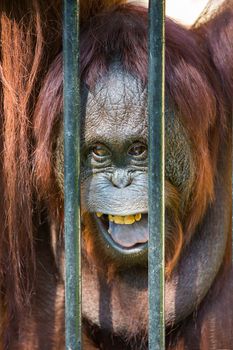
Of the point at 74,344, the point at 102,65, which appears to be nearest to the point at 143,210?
the point at 102,65

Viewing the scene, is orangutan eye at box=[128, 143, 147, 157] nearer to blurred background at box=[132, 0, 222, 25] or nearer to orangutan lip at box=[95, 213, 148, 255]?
orangutan lip at box=[95, 213, 148, 255]

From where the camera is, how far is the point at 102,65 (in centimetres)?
166

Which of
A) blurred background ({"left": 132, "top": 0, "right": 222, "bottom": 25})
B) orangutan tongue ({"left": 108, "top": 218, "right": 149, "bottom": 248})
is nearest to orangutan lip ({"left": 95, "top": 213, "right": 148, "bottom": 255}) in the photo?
orangutan tongue ({"left": 108, "top": 218, "right": 149, "bottom": 248})

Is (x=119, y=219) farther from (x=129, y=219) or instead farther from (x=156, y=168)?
(x=156, y=168)

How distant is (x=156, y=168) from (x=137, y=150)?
527mm

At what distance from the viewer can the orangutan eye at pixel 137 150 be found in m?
1.70

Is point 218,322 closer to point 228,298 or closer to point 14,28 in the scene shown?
point 228,298

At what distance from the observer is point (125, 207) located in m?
1.64

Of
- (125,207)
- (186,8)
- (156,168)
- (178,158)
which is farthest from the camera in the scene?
(186,8)

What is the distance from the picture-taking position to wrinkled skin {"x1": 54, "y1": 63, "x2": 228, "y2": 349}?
1668 mm

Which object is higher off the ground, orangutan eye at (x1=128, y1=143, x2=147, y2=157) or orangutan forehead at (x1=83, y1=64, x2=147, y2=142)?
orangutan forehead at (x1=83, y1=64, x2=147, y2=142)

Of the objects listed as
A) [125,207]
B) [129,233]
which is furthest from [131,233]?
[125,207]

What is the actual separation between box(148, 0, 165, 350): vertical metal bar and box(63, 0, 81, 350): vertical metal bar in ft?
0.44

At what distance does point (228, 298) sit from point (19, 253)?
1.99 feet
